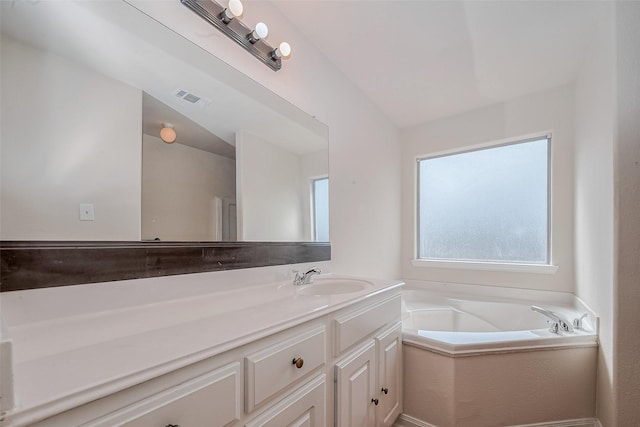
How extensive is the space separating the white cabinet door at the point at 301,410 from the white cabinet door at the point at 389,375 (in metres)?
0.46

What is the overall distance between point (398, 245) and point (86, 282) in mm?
2655

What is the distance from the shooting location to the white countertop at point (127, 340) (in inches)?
19.0

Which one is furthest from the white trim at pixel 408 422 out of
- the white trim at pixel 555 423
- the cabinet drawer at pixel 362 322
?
the cabinet drawer at pixel 362 322

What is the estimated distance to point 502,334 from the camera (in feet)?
5.32

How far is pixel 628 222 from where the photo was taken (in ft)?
4.34

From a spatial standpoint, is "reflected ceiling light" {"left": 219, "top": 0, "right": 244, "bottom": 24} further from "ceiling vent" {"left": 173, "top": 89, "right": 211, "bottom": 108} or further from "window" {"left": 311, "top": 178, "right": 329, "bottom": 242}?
"window" {"left": 311, "top": 178, "right": 329, "bottom": 242}

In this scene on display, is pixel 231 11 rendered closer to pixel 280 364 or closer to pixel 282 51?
pixel 282 51

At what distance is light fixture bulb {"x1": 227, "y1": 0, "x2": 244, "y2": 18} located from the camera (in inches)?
48.6

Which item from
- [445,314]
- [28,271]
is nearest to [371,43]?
[28,271]

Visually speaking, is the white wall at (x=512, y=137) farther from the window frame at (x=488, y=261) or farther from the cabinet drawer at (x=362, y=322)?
the cabinet drawer at (x=362, y=322)

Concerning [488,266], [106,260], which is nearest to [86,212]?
[106,260]

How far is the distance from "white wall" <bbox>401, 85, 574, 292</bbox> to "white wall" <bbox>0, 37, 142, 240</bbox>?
2647 millimetres

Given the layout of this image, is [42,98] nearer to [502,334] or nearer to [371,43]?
[371,43]

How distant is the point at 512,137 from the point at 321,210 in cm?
196
